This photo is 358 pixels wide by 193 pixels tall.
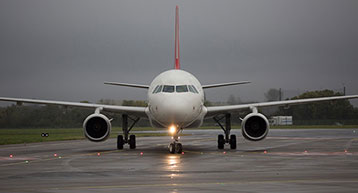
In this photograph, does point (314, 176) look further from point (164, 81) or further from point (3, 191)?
point (164, 81)

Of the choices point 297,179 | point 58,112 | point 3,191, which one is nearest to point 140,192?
point 3,191

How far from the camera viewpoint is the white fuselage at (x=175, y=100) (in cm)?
2061

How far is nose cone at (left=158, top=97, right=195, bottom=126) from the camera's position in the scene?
20438 mm

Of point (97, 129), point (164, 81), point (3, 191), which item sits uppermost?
point (164, 81)

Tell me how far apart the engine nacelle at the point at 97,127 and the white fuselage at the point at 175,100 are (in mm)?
2140

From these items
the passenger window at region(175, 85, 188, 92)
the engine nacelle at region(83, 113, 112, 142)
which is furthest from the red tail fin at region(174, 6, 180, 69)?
the passenger window at region(175, 85, 188, 92)

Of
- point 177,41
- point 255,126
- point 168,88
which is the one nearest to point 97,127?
point 168,88

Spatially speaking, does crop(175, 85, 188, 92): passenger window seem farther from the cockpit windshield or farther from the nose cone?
the nose cone

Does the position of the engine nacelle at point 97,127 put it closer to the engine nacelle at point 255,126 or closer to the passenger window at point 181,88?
the passenger window at point 181,88

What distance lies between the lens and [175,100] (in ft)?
67.6

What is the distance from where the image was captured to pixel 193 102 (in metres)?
21.4

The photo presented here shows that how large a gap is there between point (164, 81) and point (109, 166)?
7084 millimetres

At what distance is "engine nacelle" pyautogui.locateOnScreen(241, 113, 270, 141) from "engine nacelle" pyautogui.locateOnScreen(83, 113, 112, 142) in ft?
19.8

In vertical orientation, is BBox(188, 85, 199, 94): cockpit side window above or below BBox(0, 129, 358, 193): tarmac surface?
above
